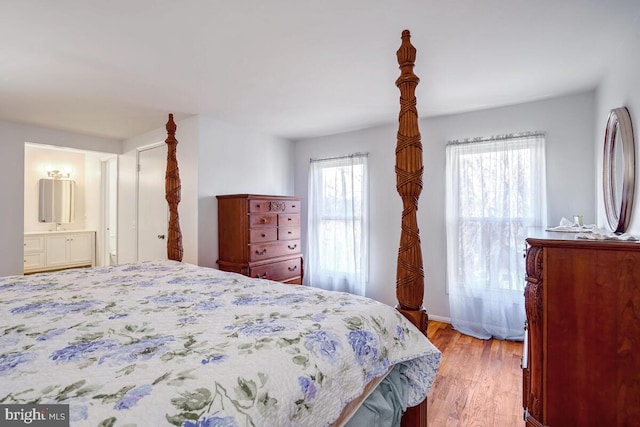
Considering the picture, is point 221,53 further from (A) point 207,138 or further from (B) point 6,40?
(A) point 207,138

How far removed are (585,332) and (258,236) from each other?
2.76 m

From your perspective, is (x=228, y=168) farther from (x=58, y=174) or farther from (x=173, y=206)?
(x=58, y=174)

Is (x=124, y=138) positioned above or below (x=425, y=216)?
above

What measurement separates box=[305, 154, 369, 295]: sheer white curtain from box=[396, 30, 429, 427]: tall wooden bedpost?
252 cm

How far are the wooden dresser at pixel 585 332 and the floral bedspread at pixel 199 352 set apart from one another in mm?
691

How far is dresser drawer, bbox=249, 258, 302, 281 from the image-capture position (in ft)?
11.1

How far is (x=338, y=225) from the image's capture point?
13.6ft

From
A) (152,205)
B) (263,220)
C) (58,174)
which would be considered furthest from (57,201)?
(263,220)

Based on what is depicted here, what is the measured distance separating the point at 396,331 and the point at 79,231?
20.8 feet

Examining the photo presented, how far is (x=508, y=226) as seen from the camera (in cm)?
301

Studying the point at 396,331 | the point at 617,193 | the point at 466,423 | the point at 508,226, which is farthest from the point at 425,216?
the point at 396,331

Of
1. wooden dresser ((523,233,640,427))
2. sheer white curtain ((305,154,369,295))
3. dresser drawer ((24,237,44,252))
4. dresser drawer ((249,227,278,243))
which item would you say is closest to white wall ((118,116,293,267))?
dresser drawer ((249,227,278,243))

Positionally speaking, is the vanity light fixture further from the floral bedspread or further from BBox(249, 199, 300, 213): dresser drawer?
the floral bedspread

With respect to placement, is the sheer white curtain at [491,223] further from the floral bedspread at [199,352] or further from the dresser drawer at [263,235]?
the floral bedspread at [199,352]
